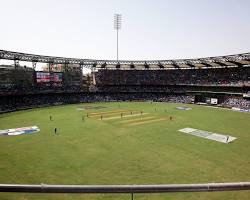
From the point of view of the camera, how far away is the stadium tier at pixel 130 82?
6725 centimetres

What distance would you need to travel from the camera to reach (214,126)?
1516 inches

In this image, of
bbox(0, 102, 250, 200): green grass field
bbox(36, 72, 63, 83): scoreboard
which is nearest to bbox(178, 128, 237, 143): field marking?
bbox(0, 102, 250, 200): green grass field

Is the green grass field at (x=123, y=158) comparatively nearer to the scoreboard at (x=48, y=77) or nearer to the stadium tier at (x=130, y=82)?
the stadium tier at (x=130, y=82)

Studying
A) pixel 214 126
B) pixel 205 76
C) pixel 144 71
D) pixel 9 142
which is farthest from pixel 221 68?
pixel 9 142

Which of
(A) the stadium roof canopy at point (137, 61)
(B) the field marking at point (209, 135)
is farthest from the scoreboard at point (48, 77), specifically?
(B) the field marking at point (209, 135)

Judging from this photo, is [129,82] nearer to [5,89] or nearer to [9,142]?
[5,89]

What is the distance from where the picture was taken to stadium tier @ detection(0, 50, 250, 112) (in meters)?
67.2

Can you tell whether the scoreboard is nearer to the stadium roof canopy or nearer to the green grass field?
the stadium roof canopy

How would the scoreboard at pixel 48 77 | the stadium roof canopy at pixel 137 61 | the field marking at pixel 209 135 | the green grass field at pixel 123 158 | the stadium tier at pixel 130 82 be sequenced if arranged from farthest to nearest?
the scoreboard at pixel 48 77
the stadium tier at pixel 130 82
the stadium roof canopy at pixel 137 61
the field marking at pixel 209 135
the green grass field at pixel 123 158

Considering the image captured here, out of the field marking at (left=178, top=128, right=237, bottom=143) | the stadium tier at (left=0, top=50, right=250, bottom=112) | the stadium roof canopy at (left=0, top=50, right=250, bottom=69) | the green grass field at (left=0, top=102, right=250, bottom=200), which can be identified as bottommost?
the green grass field at (left=0, top=102, right=250, bottom=200)

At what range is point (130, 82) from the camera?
3824 inches

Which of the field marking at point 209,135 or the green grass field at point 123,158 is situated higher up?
the field marking at point 209,135

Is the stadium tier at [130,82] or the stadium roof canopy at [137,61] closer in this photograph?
the stadium roof canopy at [137,61]

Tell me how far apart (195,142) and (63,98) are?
6121 cm
